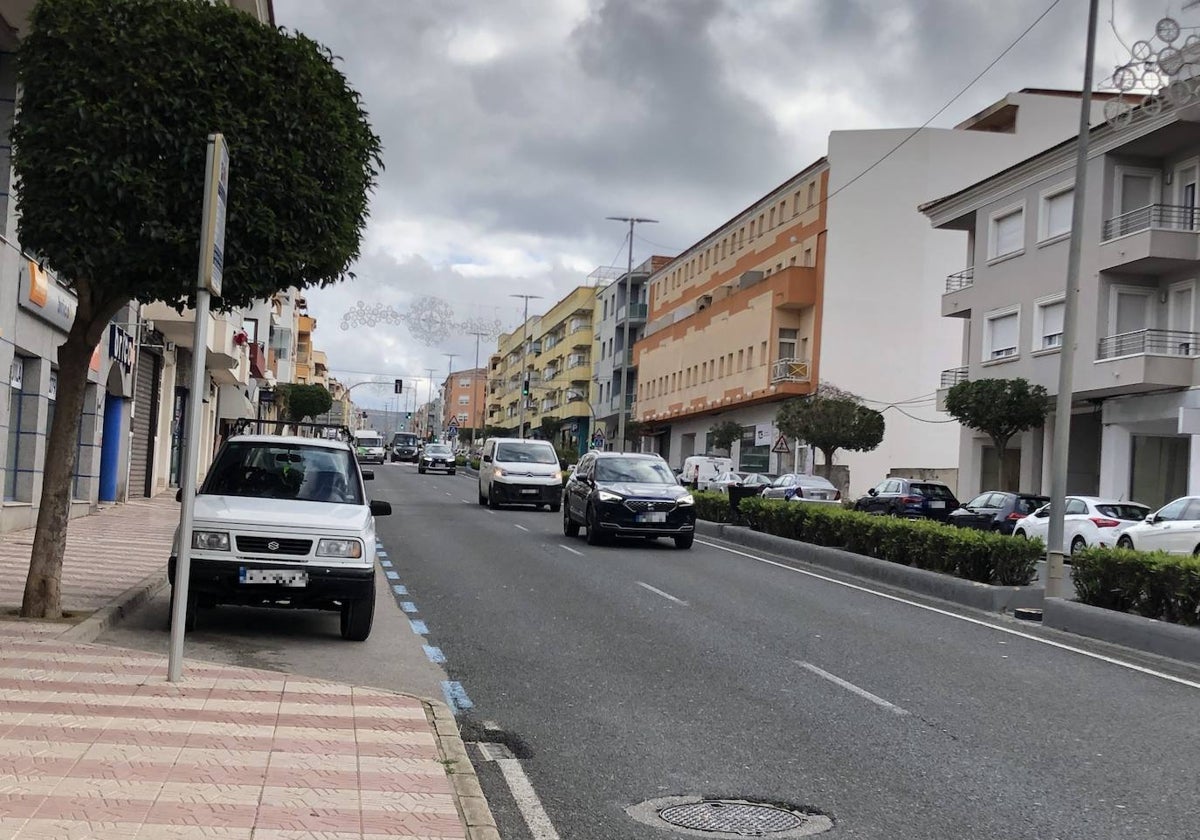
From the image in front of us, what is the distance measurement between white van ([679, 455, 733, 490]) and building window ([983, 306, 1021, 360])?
47.4 ft

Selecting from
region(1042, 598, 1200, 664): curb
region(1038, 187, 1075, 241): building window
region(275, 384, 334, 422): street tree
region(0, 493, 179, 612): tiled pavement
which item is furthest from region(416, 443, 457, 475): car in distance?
region(1042, 598, 1200, 664): curb

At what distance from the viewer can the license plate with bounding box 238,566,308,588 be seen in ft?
32.0

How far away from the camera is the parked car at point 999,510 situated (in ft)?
96.3

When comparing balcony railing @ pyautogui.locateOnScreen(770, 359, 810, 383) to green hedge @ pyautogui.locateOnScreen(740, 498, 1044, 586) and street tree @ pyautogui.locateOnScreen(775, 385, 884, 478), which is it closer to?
street tree @ pyautogui.locateOnScreen(775, 385, 884, 478)

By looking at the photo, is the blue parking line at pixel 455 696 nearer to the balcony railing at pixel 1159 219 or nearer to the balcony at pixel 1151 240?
the balcony at pixel 1151 240

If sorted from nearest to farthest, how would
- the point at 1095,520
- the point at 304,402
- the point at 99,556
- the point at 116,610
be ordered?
the point at 116,610 < the point at 99,556 < the point at 1095,520 < the point at 304,402

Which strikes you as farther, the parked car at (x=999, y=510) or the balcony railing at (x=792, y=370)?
the balcony railing at (x=792, y=370)

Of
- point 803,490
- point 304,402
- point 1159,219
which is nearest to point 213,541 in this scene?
point 1159,219

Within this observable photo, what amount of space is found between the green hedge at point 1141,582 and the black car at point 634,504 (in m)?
8.59

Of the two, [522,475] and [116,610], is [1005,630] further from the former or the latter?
[522,475]

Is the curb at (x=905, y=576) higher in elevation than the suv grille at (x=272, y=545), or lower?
lower

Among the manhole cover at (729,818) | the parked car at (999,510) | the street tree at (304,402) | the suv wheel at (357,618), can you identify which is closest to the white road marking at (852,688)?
the manhole cover at (729,818)

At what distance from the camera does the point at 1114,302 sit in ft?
106

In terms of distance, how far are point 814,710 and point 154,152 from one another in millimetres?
6189
